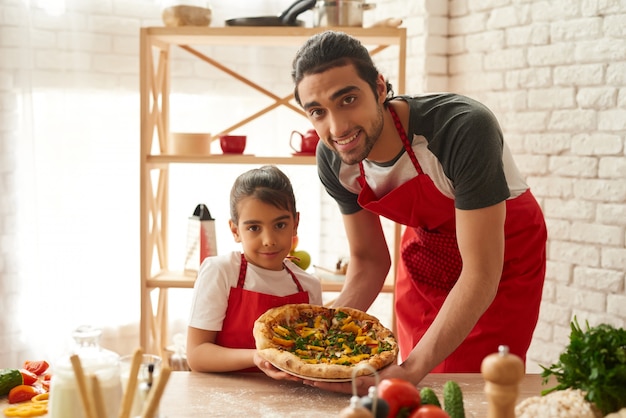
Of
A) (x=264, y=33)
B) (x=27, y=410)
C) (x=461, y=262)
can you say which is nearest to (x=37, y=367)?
(x=27, y=410)

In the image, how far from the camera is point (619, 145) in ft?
10.7

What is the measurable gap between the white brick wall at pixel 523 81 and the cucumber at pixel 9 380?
7.03 ft

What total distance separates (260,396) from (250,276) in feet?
1.44

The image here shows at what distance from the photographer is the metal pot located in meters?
3.34

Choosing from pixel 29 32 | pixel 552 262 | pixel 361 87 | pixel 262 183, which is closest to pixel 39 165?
pixel 29 32

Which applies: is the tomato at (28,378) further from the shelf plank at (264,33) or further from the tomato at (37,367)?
the shelf plank at (264,33)

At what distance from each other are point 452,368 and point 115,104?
238 centimetres

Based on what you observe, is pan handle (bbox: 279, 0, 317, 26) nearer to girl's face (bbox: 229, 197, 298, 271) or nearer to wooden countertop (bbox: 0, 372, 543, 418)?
girl's face (bbox: 229, 197, 298, 271)

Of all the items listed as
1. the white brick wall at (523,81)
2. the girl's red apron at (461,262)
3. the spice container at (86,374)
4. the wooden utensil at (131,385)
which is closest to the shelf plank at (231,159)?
the white brick wall at (523,81)

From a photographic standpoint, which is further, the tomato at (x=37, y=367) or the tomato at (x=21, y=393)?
the tomato at (x=37, y=367)

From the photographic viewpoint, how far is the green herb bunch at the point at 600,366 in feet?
4.32

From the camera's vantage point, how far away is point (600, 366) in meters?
1.32

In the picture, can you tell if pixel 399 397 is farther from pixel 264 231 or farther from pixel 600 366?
pixel 264 231

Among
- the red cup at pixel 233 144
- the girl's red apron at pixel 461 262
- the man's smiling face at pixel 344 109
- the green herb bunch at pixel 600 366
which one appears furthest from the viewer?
the red cup at pixel 233 144
